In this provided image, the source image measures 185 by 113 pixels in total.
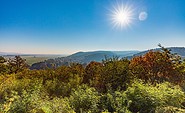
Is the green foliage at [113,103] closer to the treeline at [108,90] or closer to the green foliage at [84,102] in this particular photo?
the treeline at [108,90]

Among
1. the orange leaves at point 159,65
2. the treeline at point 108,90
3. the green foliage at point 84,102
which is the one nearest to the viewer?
the treeline at point 108,90

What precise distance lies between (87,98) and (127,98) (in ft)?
5.01

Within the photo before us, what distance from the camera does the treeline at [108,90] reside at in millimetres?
7617

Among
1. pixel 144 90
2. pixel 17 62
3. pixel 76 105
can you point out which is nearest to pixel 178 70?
pixel 144 90

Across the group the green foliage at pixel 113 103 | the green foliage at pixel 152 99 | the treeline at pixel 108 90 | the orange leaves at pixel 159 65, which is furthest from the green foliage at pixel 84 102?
the orange leaves at pixel 159 65

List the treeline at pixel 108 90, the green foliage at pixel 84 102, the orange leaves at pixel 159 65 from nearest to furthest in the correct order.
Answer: the treeline at pixel 108 90 → the green foliage at pixel 84 102 → the orange leaves at pixel 159 65

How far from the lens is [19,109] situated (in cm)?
733

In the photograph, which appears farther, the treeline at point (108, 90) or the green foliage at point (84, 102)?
the green foliage at point (84, 102)

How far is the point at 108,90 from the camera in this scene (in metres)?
9.39

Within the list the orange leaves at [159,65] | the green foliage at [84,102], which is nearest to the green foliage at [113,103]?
the green foliage at [84,102]

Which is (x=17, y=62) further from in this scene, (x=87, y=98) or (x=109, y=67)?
(x=87, y=98)

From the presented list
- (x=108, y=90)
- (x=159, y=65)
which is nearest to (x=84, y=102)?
(x=108, y=90)

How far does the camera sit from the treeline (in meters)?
7.62

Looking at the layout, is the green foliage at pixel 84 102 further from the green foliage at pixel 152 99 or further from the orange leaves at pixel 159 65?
the orange leaves at pixel 159 65
